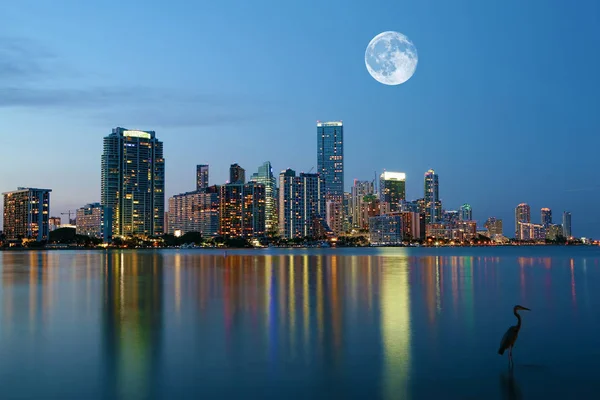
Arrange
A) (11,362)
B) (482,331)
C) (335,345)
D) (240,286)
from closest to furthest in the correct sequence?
(11,362) < (335,345) < (482,331) < (240,286)

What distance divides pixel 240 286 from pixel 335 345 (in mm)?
25959

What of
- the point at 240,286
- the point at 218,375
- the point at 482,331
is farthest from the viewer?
the point at 240,286

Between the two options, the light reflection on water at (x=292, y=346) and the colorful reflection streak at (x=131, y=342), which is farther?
the colorful reflection streak at (x=131, y=342)

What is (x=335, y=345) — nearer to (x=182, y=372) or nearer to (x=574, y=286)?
(x=182, y=372)

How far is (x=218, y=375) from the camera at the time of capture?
53.7ft

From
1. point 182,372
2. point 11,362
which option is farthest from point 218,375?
point 11,362

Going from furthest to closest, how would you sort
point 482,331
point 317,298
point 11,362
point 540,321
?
point 317,298 < point 540,321 < point 482,331 < point 11,362

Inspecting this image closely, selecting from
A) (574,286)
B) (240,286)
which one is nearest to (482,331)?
(240,286)

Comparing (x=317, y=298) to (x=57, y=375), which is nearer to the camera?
(x=57, y=375)

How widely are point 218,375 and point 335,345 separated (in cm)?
551

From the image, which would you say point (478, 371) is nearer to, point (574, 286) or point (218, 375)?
point (218, 375)

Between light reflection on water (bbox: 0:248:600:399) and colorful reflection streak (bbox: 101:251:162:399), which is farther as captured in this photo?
colorful reflection streak (bbox: 101:251:162:399)

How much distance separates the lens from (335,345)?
811 inches

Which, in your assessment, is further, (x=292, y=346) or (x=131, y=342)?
(x=131, y=342)
